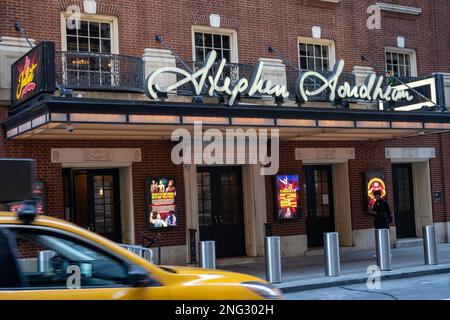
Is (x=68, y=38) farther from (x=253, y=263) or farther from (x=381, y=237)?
(x=381, y=237)

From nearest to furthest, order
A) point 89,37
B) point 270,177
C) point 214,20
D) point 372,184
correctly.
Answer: point 89,37 → point 214,20 → point 270,177 → point 372,184

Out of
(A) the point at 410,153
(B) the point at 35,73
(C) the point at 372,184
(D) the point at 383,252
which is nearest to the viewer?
(B) the point at 35,73

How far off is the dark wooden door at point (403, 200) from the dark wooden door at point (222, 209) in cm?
598

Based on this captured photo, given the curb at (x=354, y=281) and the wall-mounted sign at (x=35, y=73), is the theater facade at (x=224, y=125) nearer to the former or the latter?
the wall-mounted sign at (x=35, y=73)

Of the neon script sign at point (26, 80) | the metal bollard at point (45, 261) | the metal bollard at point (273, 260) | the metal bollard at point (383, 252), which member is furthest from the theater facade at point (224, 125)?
the metal bollard at point (45, 261)

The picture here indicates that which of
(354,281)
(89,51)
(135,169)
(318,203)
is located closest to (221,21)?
(89,51)

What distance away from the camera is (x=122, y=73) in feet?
48.3

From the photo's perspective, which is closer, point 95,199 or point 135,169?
point 135,169

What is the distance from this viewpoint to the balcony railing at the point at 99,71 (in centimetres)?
1380

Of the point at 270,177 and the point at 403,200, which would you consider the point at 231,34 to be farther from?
the point at 403,200

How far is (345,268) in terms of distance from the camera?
14.4m

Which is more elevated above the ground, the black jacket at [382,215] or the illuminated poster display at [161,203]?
the illuminated poster display at [161,203]

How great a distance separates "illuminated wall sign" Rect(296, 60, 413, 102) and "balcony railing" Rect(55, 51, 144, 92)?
159 inches

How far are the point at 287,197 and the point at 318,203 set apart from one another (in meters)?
1.95
